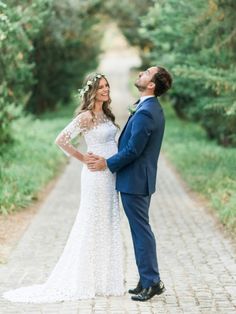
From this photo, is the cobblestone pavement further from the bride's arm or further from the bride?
the bride's arm

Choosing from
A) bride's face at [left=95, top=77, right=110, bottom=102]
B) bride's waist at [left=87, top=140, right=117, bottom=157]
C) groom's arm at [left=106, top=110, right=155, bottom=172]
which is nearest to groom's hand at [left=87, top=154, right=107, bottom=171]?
bride's waist at [left=87, top=140, right=117, bottom=157]

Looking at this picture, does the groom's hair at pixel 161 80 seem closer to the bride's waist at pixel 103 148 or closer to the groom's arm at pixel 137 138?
the groom's arm at pixel 137 138

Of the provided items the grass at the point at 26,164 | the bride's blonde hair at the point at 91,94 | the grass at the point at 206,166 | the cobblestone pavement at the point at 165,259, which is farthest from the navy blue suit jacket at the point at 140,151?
the grass at the point at 26,164

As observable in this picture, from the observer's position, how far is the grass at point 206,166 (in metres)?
13.3

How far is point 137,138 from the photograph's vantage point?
23.8 feet

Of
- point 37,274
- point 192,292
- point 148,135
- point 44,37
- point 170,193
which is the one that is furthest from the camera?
point 44,37

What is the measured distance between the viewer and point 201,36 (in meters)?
14.7

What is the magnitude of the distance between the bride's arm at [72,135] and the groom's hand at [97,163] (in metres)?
0.08

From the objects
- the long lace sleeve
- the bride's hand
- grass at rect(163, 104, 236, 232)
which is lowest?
the bride's hand

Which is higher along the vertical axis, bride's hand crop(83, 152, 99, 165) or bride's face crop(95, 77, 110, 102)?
bride's face crop(95, 77, 110, 102)

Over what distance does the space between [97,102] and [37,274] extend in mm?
2237

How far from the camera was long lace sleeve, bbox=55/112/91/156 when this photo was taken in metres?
7.66

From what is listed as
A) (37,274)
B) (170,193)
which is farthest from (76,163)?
(37,274)

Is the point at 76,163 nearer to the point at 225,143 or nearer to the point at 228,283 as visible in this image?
the point at 225,143
